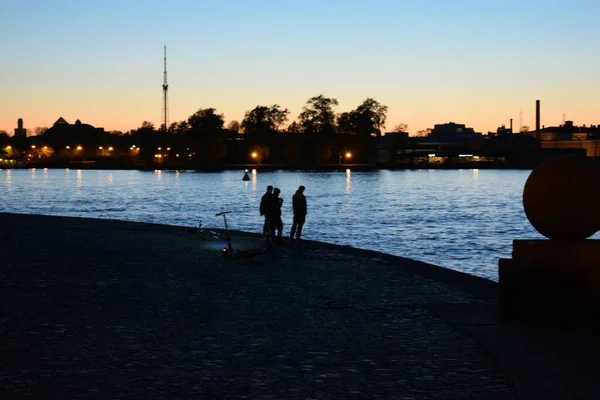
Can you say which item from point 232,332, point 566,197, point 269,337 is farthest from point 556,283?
point 232,332

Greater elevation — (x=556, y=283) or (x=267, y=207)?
(x=267, y=207)

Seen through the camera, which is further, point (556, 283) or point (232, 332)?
point (556, 283)

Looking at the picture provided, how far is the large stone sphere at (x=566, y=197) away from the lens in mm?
12062

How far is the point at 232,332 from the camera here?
453 inches

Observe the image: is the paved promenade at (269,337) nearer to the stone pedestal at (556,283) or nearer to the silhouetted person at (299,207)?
the stone pedestal at (556,283)

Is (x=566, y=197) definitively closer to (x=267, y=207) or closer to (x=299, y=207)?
(x=267, y=207)

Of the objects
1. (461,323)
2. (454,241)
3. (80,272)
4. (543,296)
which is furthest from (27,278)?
(454,241)

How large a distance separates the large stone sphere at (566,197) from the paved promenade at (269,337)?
155 cm

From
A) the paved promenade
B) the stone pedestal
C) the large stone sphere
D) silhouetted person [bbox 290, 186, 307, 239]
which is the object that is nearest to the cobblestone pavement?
the paved promenade

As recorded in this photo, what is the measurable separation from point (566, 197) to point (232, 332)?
5.01 m

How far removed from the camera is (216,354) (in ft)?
33.2

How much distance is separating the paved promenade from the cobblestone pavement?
0.07ft

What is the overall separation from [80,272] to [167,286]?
283 centimetres

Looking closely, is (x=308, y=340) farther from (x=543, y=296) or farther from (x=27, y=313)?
(x=27, y=313)
